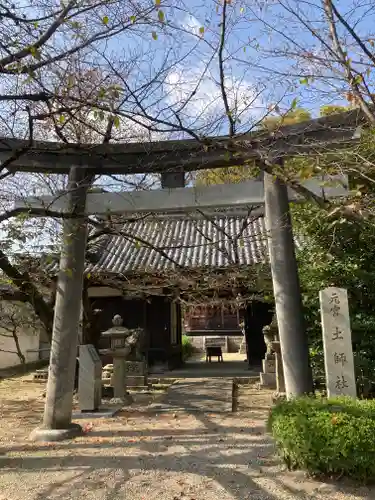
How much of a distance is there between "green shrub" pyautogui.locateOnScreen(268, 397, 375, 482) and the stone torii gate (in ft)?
4.24

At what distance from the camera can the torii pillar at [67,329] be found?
6.60 meters

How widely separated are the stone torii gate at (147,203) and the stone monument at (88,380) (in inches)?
61.4

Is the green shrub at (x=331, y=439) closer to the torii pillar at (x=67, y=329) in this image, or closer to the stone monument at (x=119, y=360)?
the torii pillar at (x=67, y=329)

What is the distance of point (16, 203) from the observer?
271 inches

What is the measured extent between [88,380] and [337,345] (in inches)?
190

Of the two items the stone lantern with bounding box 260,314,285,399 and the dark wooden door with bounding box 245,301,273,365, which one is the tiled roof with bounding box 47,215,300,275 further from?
the stone lantern with bounding box 260,314,285,399

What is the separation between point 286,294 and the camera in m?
6.33

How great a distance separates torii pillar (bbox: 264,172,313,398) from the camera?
6.12 m

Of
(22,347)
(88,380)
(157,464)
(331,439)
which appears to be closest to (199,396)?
(88,380)

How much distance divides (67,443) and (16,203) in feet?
12.0

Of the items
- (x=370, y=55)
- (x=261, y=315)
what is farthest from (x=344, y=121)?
(x=261, y=315)

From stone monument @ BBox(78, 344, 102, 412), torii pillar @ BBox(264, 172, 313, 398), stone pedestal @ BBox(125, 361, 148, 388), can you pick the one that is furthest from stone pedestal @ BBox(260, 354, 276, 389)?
torii pillar @ BBox(264, 172, 313, 398)

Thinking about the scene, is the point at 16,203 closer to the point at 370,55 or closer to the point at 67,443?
the point at 67,443

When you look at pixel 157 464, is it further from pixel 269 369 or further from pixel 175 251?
pixel 175 251
